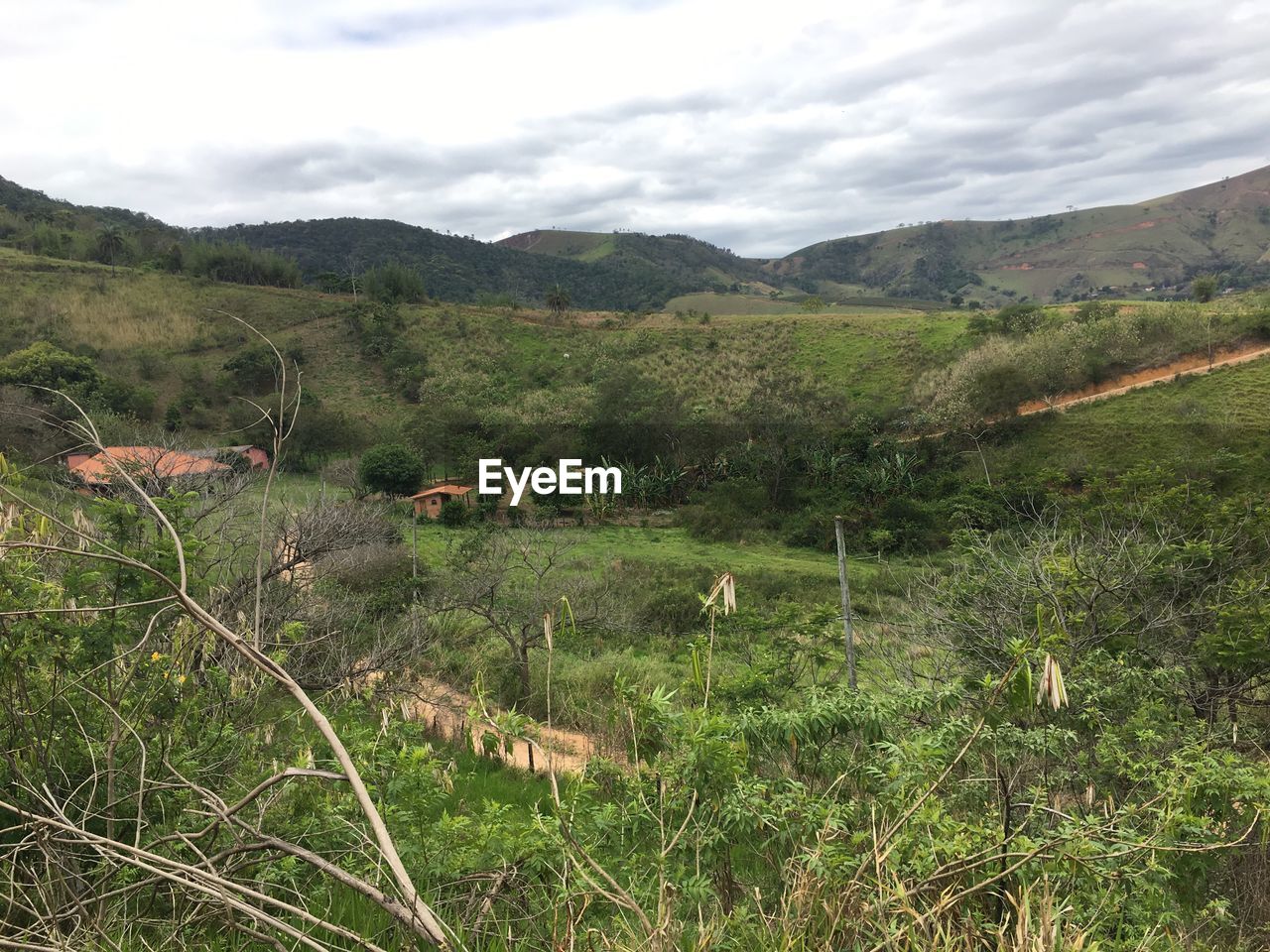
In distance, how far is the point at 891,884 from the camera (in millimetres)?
1733

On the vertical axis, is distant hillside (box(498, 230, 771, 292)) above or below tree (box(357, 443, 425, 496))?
above

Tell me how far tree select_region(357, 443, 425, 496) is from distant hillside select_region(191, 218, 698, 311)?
66192 mm

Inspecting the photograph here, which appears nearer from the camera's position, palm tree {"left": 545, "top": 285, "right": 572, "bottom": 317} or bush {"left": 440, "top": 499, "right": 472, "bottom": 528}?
bush {"left": 440, "top": 499, "right": 472, "bottom": 528}

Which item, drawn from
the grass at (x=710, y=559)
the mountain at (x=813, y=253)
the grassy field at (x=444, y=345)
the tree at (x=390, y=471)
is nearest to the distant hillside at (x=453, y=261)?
the mountain at (x=813, y=253)

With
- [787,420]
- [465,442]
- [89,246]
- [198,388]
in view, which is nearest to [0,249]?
[89,246]

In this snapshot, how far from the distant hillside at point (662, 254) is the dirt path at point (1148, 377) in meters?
86.0

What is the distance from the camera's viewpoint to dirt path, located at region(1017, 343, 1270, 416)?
27.4 m

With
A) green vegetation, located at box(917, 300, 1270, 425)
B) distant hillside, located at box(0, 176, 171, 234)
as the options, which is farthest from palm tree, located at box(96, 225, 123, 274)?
green vegetation, located at box(917, 300, 1270, 425)

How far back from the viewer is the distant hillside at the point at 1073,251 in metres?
124

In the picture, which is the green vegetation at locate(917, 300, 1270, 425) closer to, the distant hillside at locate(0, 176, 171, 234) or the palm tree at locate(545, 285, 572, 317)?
the palm tree at locate(545, 285, 572, 317)

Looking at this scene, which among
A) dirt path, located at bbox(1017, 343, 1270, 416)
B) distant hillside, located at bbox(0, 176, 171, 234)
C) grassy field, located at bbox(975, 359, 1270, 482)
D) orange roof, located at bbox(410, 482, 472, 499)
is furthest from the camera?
distant hillside, located at bbox(0, 176, 171, 234)

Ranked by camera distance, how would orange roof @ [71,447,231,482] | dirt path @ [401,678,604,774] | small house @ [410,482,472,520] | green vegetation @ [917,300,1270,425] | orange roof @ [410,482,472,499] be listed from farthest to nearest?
1. green vegetation @ [917,300,1270,425]
2. orange roof @ [410,482,472,499]
3. small house @ [410,482,472,520]
4. dirt path @ [401,678,604,774]
5. orange roof @ [71,447,231,482]

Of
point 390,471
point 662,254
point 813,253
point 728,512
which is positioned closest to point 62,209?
point 390,471

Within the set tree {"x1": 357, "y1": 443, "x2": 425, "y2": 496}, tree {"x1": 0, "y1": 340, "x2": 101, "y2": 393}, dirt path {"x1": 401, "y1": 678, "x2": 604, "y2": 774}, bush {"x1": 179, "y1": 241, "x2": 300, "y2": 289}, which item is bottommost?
dirt path {"x1": 401, "y1": 678, "x2": 604, "y2": 774}
